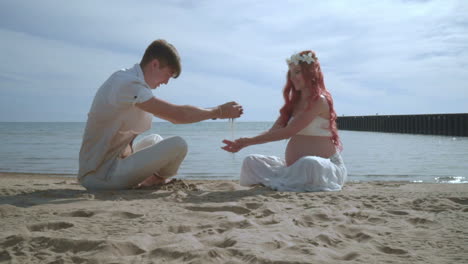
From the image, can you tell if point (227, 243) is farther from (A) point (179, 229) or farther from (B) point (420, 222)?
(B) point (420, 222)

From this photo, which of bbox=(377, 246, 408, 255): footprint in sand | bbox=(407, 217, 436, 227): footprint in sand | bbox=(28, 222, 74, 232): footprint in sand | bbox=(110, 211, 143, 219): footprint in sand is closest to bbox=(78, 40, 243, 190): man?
bbox=(110, 211, 143, 219): footprint in sand

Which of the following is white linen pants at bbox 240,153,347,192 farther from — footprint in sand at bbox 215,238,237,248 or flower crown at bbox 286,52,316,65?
footprint in sand at bbox 215,238,237,248

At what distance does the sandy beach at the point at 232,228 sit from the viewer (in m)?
2.15

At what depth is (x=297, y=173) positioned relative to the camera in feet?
14.7

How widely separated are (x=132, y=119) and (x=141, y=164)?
0.47 metres

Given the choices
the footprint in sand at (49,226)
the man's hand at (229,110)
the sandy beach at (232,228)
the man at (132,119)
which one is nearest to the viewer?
the sandy beach at (232,228)

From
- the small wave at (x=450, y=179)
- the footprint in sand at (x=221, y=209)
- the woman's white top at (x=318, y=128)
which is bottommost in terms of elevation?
the small wave at (x=450, y=179)

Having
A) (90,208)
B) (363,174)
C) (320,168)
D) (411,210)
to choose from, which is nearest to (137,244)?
(90,208)

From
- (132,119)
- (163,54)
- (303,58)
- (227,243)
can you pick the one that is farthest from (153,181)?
(227,243)

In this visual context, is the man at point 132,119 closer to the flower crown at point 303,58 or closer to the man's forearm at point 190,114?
the man's forearm at point 190,114

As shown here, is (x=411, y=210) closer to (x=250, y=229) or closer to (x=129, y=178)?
(x=250, y=229)

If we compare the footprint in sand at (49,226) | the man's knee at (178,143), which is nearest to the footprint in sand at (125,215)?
the footprint in sand at (49,226)

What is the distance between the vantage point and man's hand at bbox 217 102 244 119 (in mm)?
4316

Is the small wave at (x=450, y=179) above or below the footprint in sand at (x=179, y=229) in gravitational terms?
below
